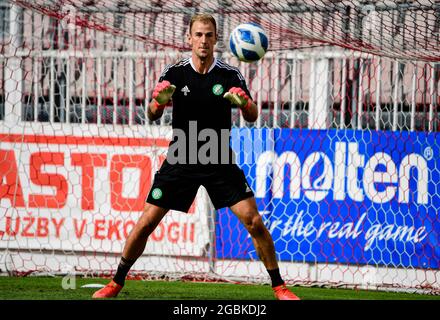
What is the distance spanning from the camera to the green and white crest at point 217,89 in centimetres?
749

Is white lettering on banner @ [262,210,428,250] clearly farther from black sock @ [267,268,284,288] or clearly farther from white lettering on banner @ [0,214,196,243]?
black sock @ [267,268,284,288]

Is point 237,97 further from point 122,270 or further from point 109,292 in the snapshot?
point 109,292

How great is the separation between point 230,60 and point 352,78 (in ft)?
4.14

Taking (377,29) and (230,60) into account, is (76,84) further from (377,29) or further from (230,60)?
(377,29)

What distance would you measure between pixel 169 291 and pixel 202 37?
7.85 feet

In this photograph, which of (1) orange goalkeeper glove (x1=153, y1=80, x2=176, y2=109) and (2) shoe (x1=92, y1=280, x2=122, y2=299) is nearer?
(1) orange goalkeeper glove (x1=153, y1=80, x2=176, y2=109)

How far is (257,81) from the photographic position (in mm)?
9953

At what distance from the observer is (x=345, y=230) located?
9312 mm

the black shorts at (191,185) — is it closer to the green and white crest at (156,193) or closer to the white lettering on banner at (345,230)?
the green and white crest at (156,193)

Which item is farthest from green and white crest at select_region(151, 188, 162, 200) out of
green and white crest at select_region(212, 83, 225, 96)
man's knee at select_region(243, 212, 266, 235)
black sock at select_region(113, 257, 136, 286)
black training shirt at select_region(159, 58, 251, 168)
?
green and white crest at select_region(212, 83, 225, 96)

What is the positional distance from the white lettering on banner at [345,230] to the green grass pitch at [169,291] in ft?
1.77

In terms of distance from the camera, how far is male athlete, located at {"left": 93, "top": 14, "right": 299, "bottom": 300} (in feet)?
24.3

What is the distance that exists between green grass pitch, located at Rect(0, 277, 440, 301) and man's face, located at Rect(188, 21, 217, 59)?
6.74ft
